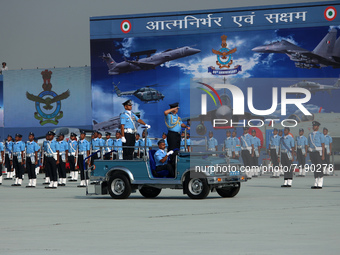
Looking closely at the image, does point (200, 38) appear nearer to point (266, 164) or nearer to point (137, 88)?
point (137, 88)

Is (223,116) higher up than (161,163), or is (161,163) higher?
(223,116)

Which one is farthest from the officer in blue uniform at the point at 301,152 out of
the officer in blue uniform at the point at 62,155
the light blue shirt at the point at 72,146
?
the officer in blue uniform at the point at 62,155

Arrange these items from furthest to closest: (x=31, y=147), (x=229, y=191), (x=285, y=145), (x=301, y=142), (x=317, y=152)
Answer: (x=301, y=142) < (x=31, y=147) < (x=285, y=145) < (x=317, y=152) < (x=229, y=191)

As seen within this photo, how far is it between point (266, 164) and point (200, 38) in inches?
522

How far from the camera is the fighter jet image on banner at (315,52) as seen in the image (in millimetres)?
45062

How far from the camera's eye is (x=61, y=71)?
A: 54062 millimetres

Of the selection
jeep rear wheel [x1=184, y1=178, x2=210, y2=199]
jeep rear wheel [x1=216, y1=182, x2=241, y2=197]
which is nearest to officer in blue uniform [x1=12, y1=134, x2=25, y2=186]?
jeep rear wheel [x1=216, y1=182, x2=241, y2=197]

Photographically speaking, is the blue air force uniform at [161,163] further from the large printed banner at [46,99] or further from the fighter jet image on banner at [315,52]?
the large printed banner at [46,99]

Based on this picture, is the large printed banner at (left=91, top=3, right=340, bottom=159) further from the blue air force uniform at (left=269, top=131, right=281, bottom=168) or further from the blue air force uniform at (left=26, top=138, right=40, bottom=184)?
the blue air force uniform at (left=26, top=138, right=40, bottom=184)

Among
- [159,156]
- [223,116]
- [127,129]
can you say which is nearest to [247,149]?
[223,116]

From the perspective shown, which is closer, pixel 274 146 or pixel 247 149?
pixel 274 146

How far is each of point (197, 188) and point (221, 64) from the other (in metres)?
29.6

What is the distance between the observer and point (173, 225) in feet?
41.1

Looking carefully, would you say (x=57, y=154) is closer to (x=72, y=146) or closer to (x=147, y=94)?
(x=72, y=146)
